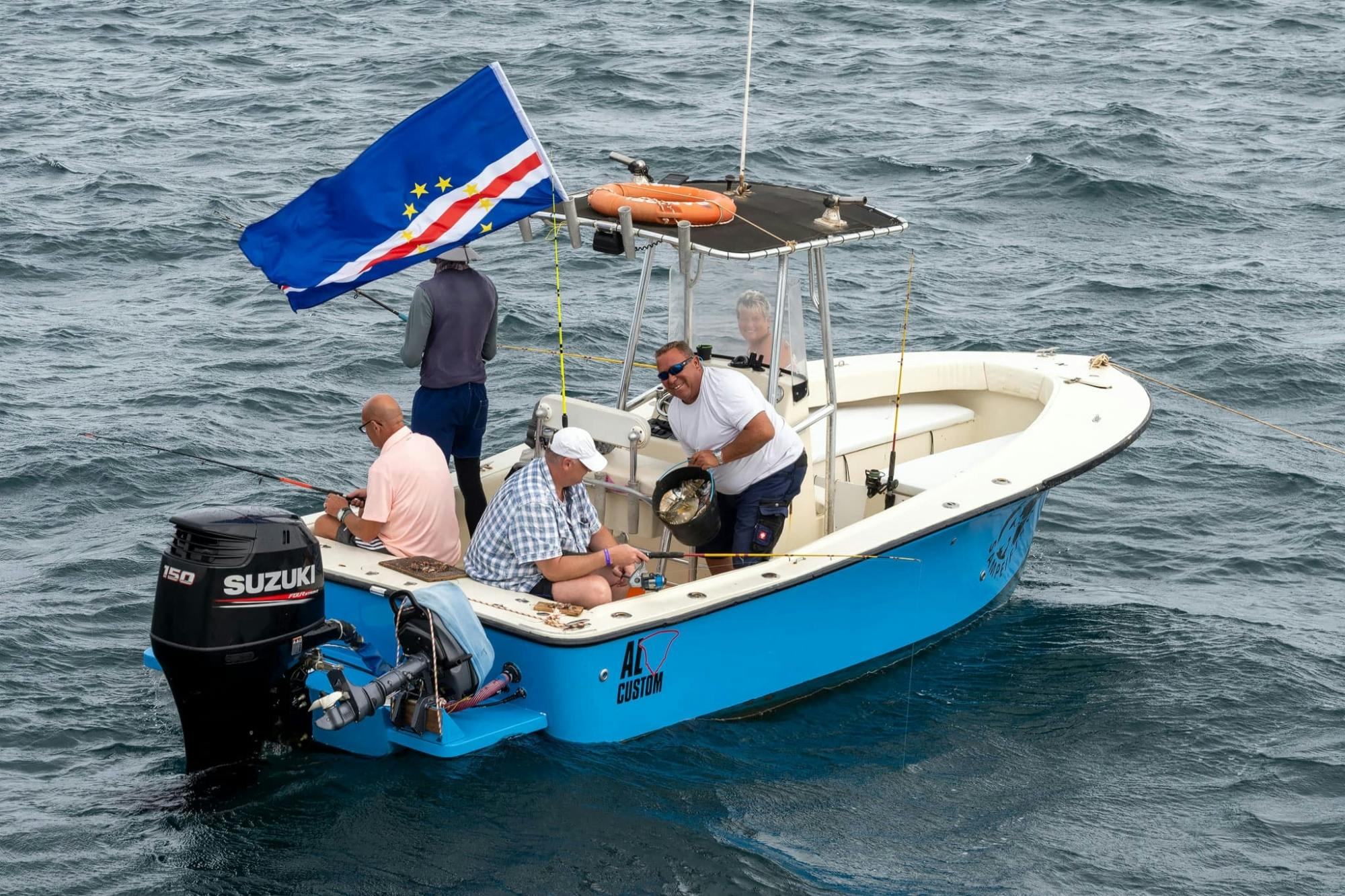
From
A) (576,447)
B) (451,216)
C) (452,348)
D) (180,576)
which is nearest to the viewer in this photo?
(180,576)

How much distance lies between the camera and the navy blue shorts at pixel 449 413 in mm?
7012

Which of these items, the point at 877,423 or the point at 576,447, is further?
the point at 877,423

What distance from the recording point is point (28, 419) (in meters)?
10.3

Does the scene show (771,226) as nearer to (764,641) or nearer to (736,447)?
(736,447)

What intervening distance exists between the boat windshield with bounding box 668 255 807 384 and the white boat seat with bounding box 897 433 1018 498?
80 centimetres

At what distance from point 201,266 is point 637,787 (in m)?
8.83

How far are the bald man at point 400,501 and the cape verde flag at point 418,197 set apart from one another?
579 mm

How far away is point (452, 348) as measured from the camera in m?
6.95

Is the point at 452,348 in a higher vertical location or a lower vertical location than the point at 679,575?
higher

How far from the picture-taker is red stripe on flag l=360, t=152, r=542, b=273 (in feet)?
20.9

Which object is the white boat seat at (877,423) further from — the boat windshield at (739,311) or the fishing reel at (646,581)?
the fishing reel at (646,581)

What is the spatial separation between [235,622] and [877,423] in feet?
13.7

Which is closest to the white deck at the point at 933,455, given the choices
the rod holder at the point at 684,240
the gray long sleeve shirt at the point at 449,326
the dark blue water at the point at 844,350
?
the dark blue water at the point at 844,350

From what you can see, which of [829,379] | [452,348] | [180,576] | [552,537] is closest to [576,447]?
[552,537]
